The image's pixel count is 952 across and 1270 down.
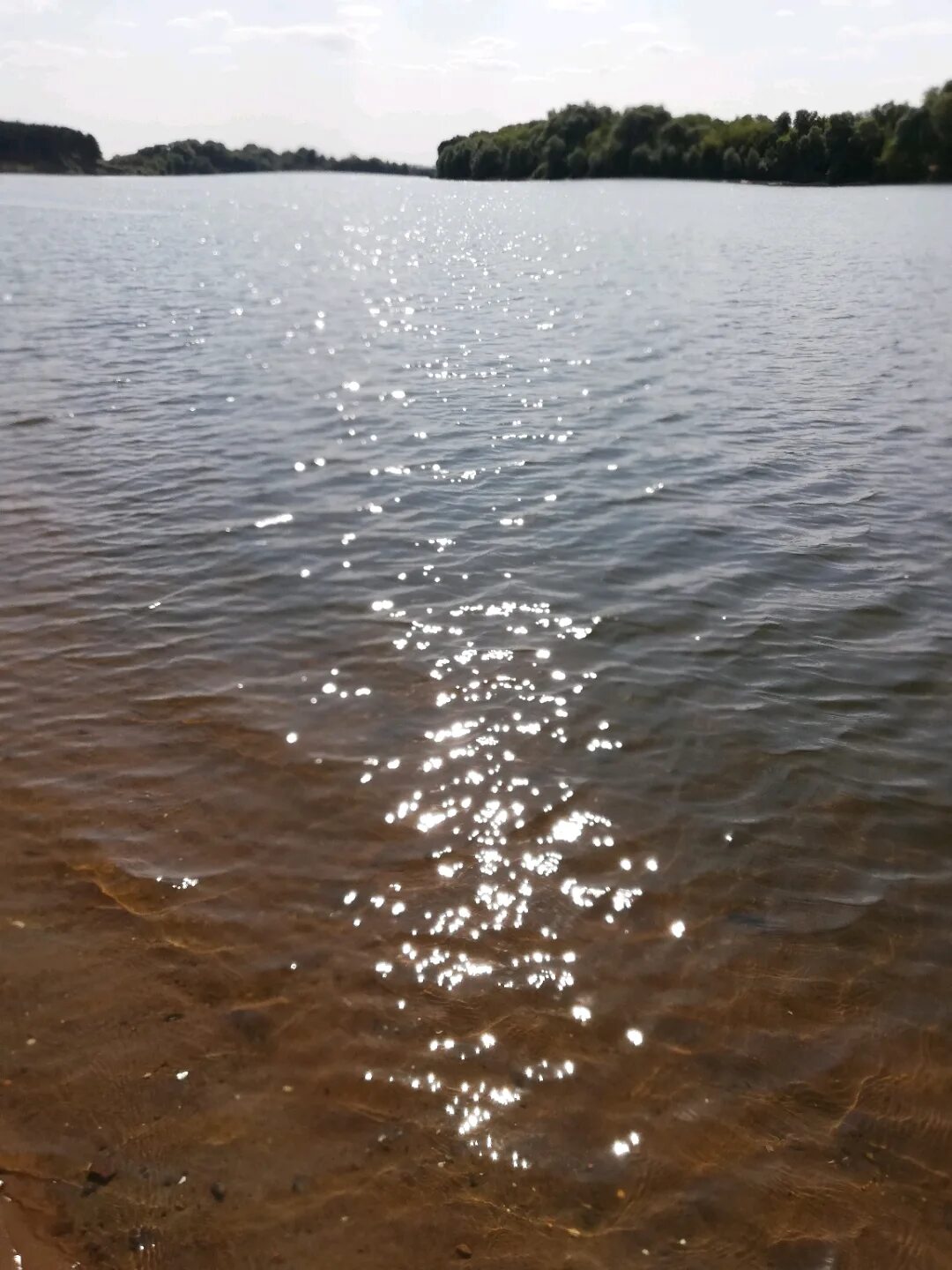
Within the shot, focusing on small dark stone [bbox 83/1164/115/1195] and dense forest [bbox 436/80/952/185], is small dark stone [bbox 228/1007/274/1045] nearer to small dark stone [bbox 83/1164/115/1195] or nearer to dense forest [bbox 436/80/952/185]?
small dark stone [bbox 83/1164/115/1195]

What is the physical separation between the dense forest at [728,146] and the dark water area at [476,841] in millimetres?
120359

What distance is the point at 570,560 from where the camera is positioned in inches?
468

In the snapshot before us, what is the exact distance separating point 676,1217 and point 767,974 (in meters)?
1.72

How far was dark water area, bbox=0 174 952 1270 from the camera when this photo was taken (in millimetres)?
4754

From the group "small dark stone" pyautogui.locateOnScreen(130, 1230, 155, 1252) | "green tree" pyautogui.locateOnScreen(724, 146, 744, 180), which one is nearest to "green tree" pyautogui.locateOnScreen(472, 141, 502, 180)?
"green tree" pyautogui.locateOnScreen(724, 146, 744, 180)

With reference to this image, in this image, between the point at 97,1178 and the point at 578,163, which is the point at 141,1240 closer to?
the point at 97,1178

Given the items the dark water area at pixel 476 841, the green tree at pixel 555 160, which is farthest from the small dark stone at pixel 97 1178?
the green tree at pixel 555 160

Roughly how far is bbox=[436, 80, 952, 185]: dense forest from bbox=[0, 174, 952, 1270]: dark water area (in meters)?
120

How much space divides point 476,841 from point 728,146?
504ft

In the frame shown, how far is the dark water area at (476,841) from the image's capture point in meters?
4.75

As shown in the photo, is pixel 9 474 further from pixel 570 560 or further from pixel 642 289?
pixel 642 289

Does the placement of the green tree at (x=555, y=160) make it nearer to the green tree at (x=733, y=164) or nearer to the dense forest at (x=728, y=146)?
the dense forest at (x=728, y=146)

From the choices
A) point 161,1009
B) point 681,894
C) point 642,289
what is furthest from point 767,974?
point 642,289

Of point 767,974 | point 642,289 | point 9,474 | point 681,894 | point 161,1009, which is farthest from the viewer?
point 642,289
